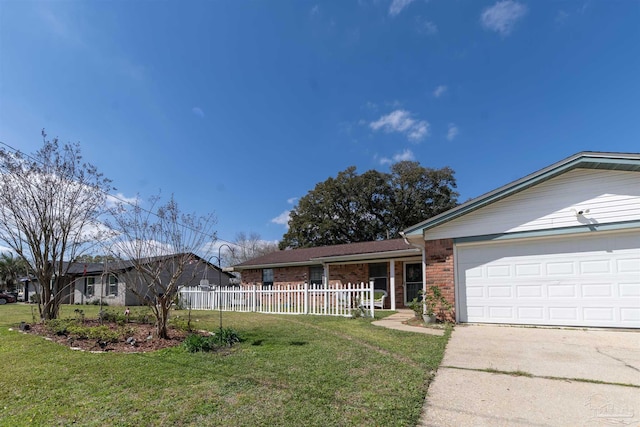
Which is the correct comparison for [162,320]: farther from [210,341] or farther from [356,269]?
[356,269]

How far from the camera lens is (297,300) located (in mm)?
12391

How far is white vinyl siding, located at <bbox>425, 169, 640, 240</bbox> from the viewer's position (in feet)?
24.6

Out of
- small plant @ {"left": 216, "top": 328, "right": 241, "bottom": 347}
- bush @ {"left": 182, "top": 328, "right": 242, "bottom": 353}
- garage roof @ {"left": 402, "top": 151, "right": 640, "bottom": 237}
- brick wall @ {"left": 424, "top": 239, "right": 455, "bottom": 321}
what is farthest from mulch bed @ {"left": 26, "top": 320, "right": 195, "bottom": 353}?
garage roof @ {"left": 402, "top": 151, "right": 640, "bottom": 237}

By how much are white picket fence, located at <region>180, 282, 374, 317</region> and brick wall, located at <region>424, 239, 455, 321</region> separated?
1.88 meters

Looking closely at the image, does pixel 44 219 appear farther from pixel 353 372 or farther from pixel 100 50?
pixel 353 372

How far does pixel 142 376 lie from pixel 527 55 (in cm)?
1466

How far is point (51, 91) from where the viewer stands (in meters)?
10.1

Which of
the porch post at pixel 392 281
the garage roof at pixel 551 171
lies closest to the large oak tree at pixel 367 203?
the porch post at pixel 392 281

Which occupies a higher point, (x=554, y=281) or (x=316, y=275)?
(x=554, y=281)

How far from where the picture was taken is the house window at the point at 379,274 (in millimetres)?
15250

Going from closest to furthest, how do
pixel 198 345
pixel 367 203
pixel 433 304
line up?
pixel 198 345
pixel 433 304
pixel 367 203

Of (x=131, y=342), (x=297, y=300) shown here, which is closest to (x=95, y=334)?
(x=131, y=342)

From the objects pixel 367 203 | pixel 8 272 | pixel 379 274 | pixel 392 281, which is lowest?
pixel 8 272

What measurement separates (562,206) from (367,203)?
2520cm
